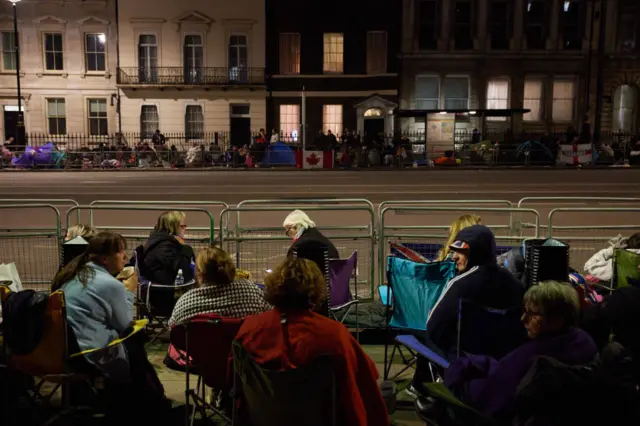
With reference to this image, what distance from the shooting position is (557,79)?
128 ft

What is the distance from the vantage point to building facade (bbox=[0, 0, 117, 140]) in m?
38.4

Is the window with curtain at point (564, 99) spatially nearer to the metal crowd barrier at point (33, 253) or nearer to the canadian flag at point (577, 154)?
the canadian flag at point (577, 154)

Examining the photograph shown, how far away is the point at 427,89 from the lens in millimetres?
39156

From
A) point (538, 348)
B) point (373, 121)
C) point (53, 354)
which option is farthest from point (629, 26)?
point (53, 354)

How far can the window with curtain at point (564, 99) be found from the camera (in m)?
39.2

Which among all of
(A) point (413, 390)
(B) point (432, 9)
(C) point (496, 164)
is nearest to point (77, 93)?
(B) point (432, 9)

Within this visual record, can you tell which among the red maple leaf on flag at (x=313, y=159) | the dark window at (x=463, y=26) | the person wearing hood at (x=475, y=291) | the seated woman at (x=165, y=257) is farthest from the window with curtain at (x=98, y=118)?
the person wearing hood at (x=475, y=291)

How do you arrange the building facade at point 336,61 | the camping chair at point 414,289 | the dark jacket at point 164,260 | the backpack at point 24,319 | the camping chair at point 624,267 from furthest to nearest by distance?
the building facade at point 336,61 → the dark jacket at point 164,260 → the camping chair at point 624,267 → the camping chair at point 414,289 → the backpack at point 24,319

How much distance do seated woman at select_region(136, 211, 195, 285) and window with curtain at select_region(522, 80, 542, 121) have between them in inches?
1433

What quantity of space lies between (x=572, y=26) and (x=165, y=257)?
39167 mm

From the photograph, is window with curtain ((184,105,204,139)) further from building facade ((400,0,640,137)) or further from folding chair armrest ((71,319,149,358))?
folding chair armrest ((71,319,149,358))

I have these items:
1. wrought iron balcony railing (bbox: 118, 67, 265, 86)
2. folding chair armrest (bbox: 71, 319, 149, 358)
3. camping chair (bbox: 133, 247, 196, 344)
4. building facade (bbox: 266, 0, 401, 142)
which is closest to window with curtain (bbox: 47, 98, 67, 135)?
wrought iron balcony railing (bbox: 118, 67, 265, 86)

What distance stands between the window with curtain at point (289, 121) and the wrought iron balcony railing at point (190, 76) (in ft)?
7.36

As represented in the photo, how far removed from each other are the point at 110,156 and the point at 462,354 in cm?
3084
